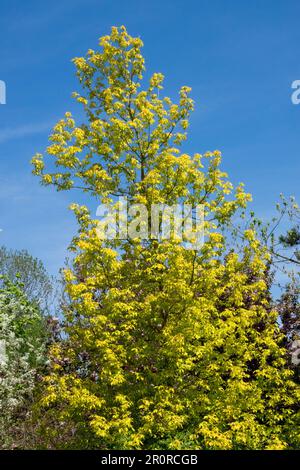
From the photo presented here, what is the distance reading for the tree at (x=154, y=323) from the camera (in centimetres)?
1590

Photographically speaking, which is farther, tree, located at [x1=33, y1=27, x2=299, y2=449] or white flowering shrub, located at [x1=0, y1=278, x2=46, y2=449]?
white flowering shrub, located at [x1=0, y1=278, x2=46, y2=449]

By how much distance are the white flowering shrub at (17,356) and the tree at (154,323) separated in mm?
1746

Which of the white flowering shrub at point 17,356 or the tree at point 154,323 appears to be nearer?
the tree at point 154,323

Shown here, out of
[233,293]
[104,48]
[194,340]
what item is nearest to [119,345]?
[194,340]

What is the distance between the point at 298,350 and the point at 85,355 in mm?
7434

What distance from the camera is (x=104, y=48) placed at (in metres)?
20.8

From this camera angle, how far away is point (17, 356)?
77.6 ft

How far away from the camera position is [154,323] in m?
17.1

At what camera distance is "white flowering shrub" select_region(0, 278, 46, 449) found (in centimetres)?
2069

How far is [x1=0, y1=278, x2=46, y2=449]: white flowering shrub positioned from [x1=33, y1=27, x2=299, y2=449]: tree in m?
1.75

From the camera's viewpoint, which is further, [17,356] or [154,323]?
[17,356]

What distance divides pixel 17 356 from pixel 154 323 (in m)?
8.70

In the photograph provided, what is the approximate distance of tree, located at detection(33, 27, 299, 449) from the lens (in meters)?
15.9
